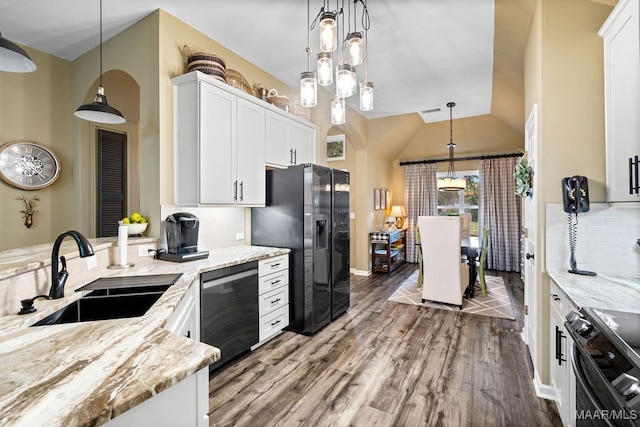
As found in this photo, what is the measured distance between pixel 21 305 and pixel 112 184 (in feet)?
10.0

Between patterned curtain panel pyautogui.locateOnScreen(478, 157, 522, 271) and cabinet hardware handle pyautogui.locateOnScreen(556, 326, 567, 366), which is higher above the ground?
patterned curtain panel pyautogui.locateOnScreen(478, 157, 522, 271)

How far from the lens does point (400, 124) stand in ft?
18.5

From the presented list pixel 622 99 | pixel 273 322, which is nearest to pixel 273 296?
pixel 273 322

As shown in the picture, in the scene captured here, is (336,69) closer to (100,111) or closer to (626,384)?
(100,111)

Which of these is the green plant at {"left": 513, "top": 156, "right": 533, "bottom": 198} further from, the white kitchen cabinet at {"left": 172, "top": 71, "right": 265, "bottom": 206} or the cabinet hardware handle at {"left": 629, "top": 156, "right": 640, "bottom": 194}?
the white kitchen cabinet at {"left": 172, "top": 71, "right": 265, "bottom": 206}

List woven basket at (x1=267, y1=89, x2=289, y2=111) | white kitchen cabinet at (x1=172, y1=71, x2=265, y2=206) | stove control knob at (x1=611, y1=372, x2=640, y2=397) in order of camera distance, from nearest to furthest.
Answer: stove control knob at (x1=611, y1=372, x2=640, y2=397)
white kitchen cabinet at (x1=172, y1=71, x2=265, y2=206)
woven basket at (x1=267, y1=89, x2=289, y2=111)

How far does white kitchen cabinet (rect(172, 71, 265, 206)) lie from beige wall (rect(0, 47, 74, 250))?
67.1 inches

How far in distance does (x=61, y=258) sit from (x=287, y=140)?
8.17ft

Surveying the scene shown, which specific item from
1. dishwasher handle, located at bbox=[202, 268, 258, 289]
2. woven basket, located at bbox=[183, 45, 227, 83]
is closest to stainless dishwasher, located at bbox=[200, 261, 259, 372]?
dishwasher handle, located at bbox=[202, 268, 258, 289]

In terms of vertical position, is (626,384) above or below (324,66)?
below

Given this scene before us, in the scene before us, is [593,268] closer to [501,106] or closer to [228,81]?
[228,81]

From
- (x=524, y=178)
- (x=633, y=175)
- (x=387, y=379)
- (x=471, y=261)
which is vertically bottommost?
(x=387, y=379)

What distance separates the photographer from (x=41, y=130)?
10.3ft

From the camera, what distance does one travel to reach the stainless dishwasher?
7.42 feet
